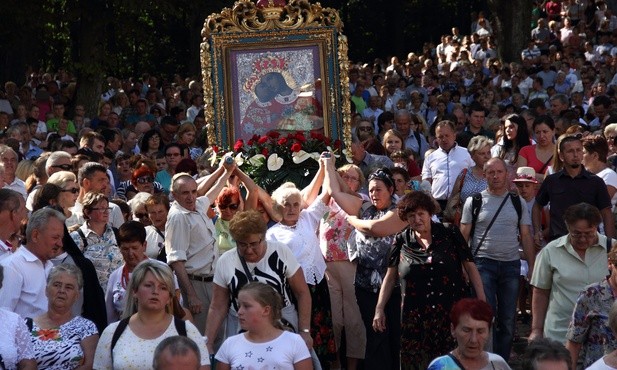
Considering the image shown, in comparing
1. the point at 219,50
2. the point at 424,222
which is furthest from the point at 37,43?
the point at 424,222

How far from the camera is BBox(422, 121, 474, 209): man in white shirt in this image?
15.0 m

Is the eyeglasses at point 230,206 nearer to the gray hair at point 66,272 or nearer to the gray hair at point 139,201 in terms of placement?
the gray hair at point 139,201

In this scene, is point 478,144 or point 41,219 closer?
point 41,219

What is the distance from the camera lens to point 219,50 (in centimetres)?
1500

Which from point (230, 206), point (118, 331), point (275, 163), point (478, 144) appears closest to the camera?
point (118, 331)

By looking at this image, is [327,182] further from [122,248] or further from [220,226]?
[122,248]

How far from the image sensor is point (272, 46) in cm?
1498

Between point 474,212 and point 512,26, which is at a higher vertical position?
point 512,26

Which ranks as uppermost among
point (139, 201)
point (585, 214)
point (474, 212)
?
point (139, 201)

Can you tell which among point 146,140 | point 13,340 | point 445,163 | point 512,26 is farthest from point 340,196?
point 512,26

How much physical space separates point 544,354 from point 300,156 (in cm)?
653

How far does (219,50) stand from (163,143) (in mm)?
3561

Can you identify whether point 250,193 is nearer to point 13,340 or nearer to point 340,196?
point 340,196

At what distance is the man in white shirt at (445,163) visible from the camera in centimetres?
1500
